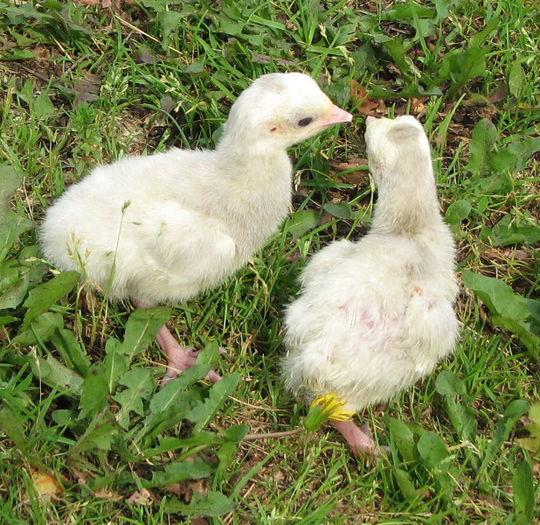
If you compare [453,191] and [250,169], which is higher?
[250,169]

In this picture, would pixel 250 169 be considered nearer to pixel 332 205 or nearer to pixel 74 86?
pixel 332 205

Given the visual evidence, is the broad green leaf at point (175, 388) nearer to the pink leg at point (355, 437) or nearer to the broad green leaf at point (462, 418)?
the pink leg at point (355, 437)

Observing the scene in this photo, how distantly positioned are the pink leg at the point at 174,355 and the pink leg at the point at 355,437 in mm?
524

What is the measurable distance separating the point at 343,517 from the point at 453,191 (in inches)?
64.6

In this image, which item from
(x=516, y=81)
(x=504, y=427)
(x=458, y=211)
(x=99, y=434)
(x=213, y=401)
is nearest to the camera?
(x=99, y=434)

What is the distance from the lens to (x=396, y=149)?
346 cm

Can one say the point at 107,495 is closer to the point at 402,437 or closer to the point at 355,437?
the point at 355,437

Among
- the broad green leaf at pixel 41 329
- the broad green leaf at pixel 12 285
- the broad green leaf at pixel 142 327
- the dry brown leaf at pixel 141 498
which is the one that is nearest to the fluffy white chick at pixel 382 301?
the broad green leaf at pixel 142 327

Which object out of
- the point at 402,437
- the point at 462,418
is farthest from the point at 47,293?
the point at 462,418

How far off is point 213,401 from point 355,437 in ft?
1.83

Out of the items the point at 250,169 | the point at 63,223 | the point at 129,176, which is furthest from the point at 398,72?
the point at 63,223

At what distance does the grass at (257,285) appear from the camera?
321 cm

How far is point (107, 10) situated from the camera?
14.8 ft

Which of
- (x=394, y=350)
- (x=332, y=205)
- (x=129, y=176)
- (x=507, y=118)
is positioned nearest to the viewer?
(x=394, y=350)
